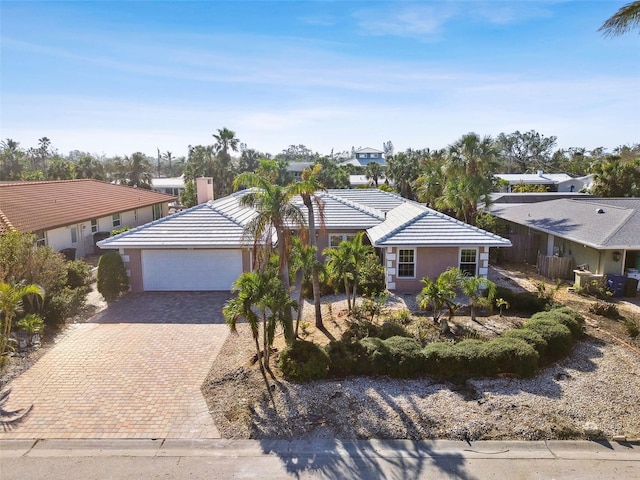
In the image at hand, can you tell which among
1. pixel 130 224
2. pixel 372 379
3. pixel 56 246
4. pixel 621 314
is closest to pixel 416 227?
pixel 621 314

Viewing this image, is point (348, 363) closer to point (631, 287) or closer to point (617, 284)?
point (617, 284)

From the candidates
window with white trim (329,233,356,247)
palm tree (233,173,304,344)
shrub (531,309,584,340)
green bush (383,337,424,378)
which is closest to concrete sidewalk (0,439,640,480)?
green bush (383,337,424,378)

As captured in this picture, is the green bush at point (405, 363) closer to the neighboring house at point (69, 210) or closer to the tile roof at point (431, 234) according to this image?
the tile roof at point (431, 234)

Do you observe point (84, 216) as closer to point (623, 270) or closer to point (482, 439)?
point (482, 439)

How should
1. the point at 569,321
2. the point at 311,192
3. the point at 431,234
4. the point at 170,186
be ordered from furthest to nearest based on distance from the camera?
the point at 170,186, the point at 431,234, the point at 569,321, the point at 311,192

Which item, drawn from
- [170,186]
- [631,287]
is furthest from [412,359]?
[170,186]

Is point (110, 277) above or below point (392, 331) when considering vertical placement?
above

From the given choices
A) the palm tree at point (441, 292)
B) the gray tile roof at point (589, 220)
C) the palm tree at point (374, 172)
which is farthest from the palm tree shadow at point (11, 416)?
the palm tree at point (374, 172)
